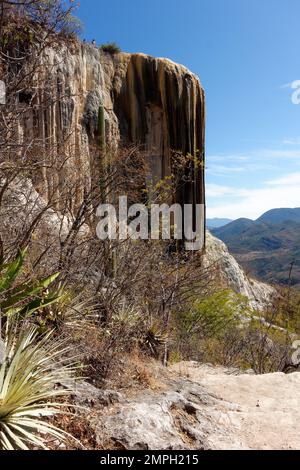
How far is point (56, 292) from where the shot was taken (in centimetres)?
552

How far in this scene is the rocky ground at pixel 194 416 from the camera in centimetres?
337

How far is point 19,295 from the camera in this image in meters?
4.66

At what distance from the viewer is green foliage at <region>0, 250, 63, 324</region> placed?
4445mm

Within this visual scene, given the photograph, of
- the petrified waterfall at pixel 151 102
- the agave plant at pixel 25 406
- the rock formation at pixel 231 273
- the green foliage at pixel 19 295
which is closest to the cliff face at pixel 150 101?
the petrified waterfall at pixel 151 102

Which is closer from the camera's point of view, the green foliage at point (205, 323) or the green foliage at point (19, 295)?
the green foliage at point (19, 295)

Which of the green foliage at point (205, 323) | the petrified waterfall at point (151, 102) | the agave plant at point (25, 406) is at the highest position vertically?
the petrified waterfall at point (151, 102)

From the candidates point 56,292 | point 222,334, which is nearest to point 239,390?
point 56,292

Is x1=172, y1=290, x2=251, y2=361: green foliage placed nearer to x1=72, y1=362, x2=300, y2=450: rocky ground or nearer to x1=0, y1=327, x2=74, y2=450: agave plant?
x1=72, y1=362, x2=300, y2=450: rocky ground

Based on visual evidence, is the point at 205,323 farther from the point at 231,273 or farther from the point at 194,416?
the point at 231,273

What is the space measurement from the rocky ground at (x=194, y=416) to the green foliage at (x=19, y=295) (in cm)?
128

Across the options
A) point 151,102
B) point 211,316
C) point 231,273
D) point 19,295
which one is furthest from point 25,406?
point 231,273

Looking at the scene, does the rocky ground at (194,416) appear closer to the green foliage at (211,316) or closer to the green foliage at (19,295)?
the green foliage at (19,295)

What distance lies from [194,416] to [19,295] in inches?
95.2

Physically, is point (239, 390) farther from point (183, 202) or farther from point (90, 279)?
point (183, 202)
